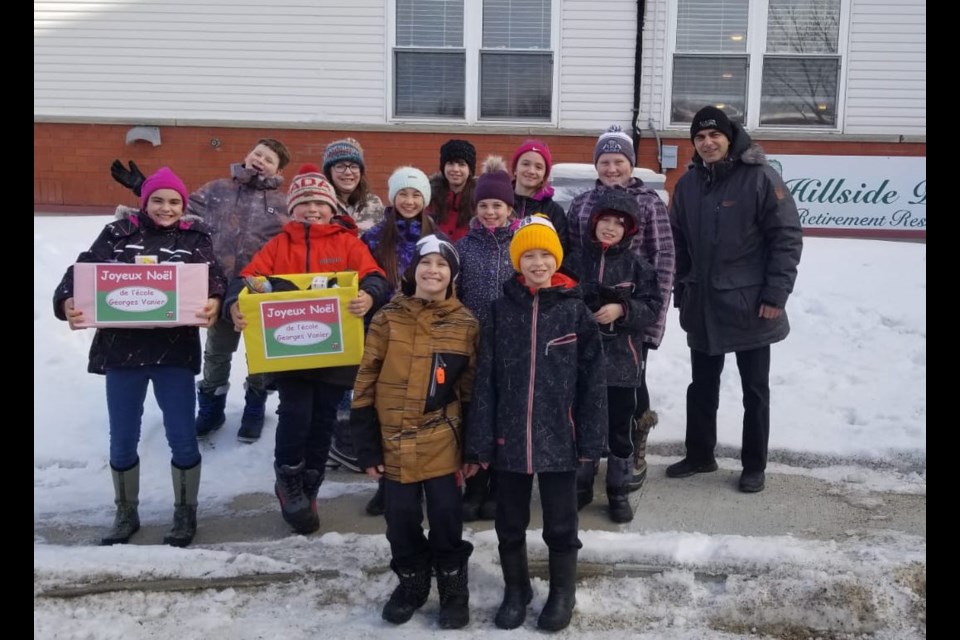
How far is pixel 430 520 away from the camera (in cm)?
365

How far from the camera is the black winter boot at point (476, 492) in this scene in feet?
15.2

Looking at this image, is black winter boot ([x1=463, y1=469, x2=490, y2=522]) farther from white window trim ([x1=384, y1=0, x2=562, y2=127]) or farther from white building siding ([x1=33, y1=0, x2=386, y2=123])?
white building siding ([x1=33, y1=0, x2=386, y2=123])

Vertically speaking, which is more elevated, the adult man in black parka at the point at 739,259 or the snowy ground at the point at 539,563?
the adult man in black parka at the point at 739,259

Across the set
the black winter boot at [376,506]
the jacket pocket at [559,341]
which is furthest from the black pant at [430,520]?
the black winter boot at [376,506]

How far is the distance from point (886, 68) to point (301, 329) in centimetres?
1037

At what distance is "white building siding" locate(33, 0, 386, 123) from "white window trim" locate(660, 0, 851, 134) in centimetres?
391

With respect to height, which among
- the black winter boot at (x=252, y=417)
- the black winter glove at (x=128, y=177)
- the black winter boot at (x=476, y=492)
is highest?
the black winter glove at (x=128, y=177)

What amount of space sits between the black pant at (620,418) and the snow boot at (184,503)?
2.26 m

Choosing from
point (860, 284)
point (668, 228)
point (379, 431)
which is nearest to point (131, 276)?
point (379, 431)

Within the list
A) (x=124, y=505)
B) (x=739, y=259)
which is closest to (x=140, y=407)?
(x=124, y=505)

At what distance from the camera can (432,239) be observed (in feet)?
12.2

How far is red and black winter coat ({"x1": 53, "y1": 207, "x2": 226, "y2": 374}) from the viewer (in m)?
4.28

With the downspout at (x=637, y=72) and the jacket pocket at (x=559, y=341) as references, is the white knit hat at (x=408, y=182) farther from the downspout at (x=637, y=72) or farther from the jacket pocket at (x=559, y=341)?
the downspout at (x=637, y=72)

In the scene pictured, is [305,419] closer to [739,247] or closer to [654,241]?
[654,241]
